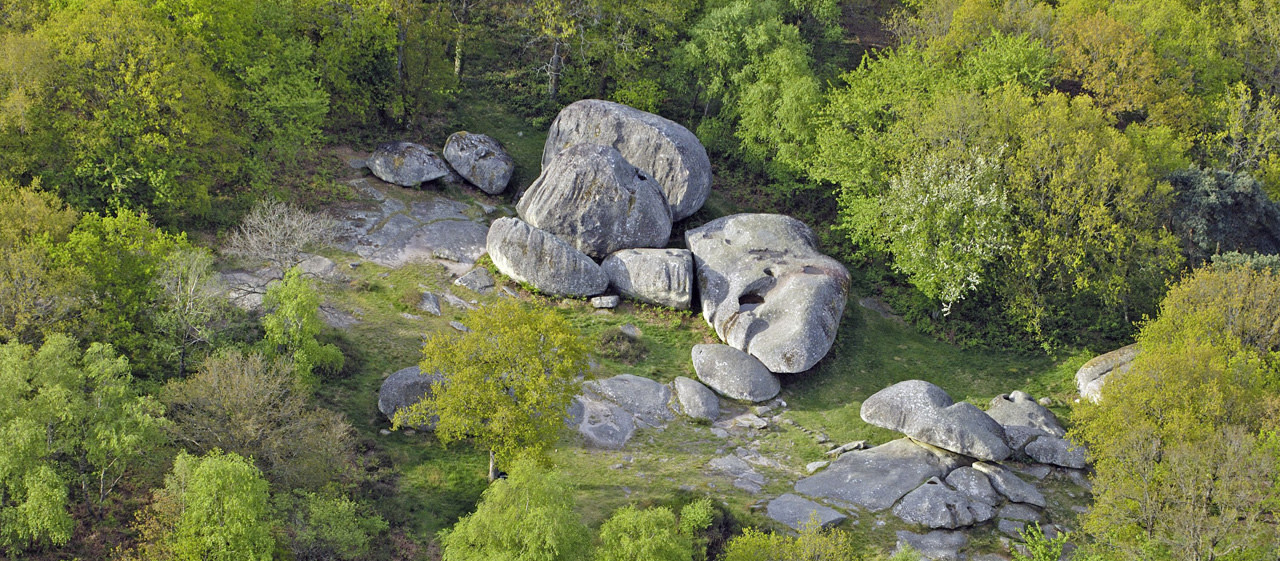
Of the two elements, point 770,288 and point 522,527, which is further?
point 770,288

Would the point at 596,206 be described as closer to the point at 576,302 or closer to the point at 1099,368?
the point at 576,302

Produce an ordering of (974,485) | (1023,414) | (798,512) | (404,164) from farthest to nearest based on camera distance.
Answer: (404,164)
(1023,414)
(974,485)
(798,512)

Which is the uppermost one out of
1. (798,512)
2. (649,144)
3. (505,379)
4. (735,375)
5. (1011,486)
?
(649,144)

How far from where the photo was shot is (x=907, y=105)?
47.2m

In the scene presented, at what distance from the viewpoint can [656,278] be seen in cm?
4428

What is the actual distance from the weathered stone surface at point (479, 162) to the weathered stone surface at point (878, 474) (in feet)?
80.2

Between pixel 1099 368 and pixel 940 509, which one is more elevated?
pixel 1099 368

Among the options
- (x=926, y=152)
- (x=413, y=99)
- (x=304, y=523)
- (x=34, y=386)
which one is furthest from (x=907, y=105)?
(x=34, y=386)

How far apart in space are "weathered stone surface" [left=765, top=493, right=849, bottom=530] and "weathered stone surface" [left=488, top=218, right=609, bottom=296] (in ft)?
49.4

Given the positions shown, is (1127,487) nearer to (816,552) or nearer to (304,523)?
(816,552)

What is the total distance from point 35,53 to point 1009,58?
43.7 m

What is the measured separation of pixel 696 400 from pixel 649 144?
54.6 ft

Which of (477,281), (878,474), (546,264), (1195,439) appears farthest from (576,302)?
(1195,439)

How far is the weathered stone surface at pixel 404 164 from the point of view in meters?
49.4
